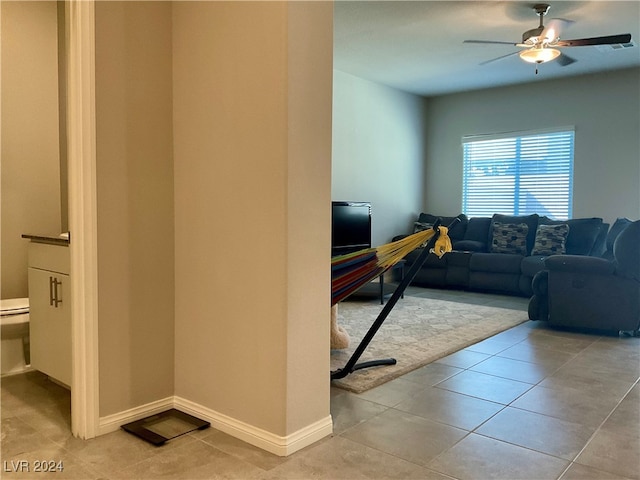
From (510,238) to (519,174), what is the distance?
3.56 ft

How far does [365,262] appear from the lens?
2.82 metres

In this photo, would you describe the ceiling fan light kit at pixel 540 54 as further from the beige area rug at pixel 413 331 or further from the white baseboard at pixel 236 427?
the white baseboard at pixel 236 427

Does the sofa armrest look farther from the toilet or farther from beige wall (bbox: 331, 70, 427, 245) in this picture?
the toilet

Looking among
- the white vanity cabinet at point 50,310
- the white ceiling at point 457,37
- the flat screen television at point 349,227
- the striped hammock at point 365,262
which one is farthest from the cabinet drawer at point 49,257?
the flat screen television at point 349,227

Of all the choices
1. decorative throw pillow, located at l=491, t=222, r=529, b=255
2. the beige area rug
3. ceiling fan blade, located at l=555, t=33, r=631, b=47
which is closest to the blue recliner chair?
the beige area rug

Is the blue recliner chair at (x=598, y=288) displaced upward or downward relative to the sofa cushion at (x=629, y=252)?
downward

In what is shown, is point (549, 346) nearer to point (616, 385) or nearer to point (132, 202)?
point (616, 385)

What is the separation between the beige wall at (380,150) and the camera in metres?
6.31

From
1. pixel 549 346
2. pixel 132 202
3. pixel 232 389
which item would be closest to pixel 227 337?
pixel 232 389

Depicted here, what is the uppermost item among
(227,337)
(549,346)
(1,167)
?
(1,167)

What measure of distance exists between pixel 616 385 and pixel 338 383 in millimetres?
1610

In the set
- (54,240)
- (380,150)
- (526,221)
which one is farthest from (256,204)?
(526,221)

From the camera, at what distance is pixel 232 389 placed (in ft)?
7.47

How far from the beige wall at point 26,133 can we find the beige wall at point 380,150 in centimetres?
329
